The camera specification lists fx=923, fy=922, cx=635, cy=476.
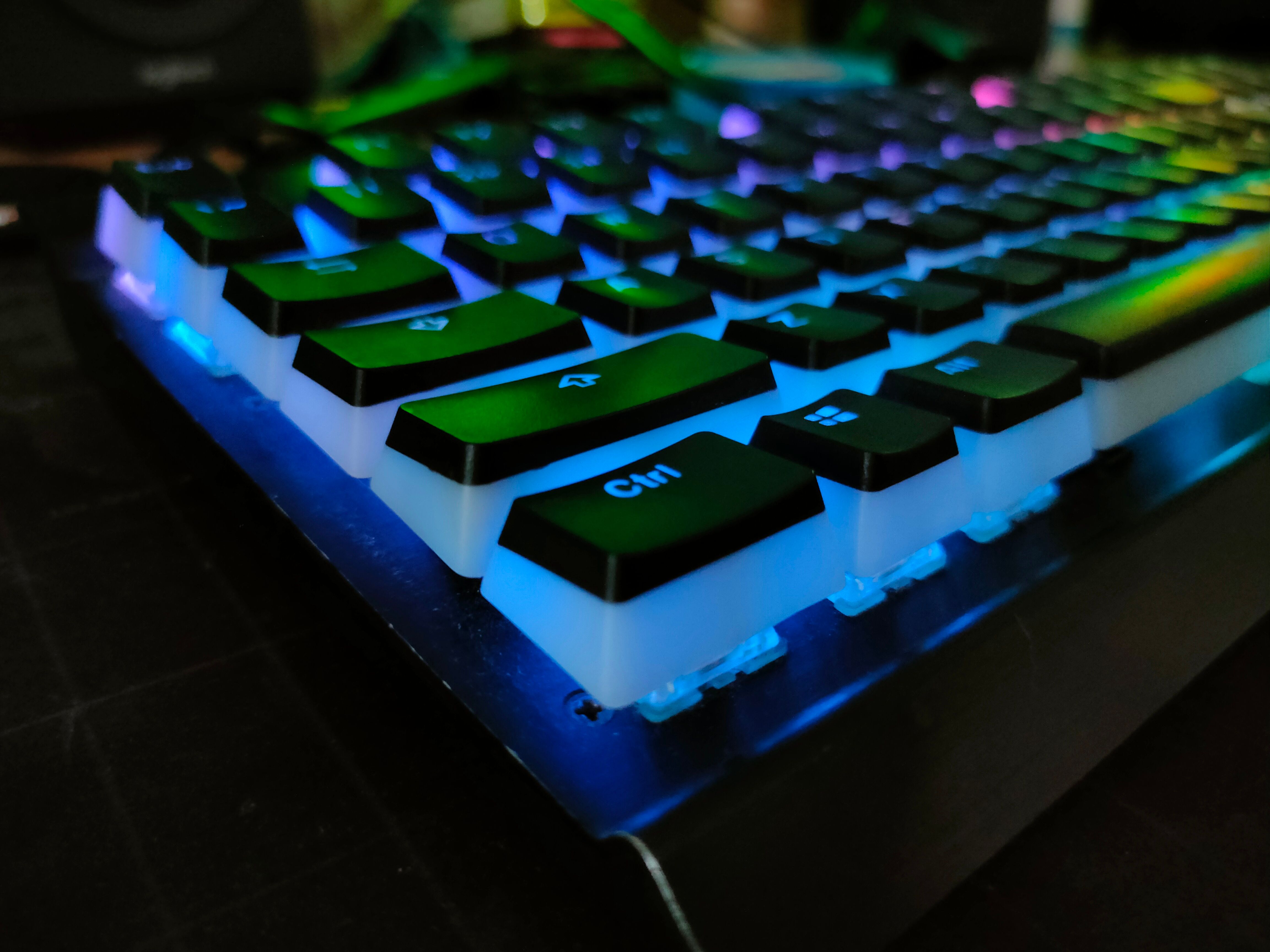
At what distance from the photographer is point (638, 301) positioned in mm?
345

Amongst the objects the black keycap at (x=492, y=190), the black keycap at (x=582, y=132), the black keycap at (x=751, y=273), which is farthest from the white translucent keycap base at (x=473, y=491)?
the black keycap at (x=582, y=132)

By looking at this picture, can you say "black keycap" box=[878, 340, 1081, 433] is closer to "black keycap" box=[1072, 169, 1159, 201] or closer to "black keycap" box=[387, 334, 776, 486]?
"black keycap" box=[387, 334, 776, 486]

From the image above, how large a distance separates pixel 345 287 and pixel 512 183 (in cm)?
16

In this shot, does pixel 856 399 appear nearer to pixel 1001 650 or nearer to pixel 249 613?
pixel 1001 650

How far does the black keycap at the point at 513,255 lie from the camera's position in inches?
15.0

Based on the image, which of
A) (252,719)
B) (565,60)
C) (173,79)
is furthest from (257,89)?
(252,719)

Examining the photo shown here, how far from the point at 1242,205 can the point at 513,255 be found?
435mm

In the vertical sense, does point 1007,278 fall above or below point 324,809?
above

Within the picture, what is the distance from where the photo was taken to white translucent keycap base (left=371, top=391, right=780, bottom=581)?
0.81 feet

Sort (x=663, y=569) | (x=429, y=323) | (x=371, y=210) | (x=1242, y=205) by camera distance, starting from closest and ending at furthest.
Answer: (x=663, y=569)
(x=429, y=323)
(x=371, y=210)
(x=1242, y=205)

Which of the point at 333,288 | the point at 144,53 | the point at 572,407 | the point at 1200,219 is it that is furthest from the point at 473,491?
the point at 144,53

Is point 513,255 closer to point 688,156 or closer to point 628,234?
point 628,234

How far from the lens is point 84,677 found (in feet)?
1.01

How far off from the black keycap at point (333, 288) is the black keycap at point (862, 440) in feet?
0.50
